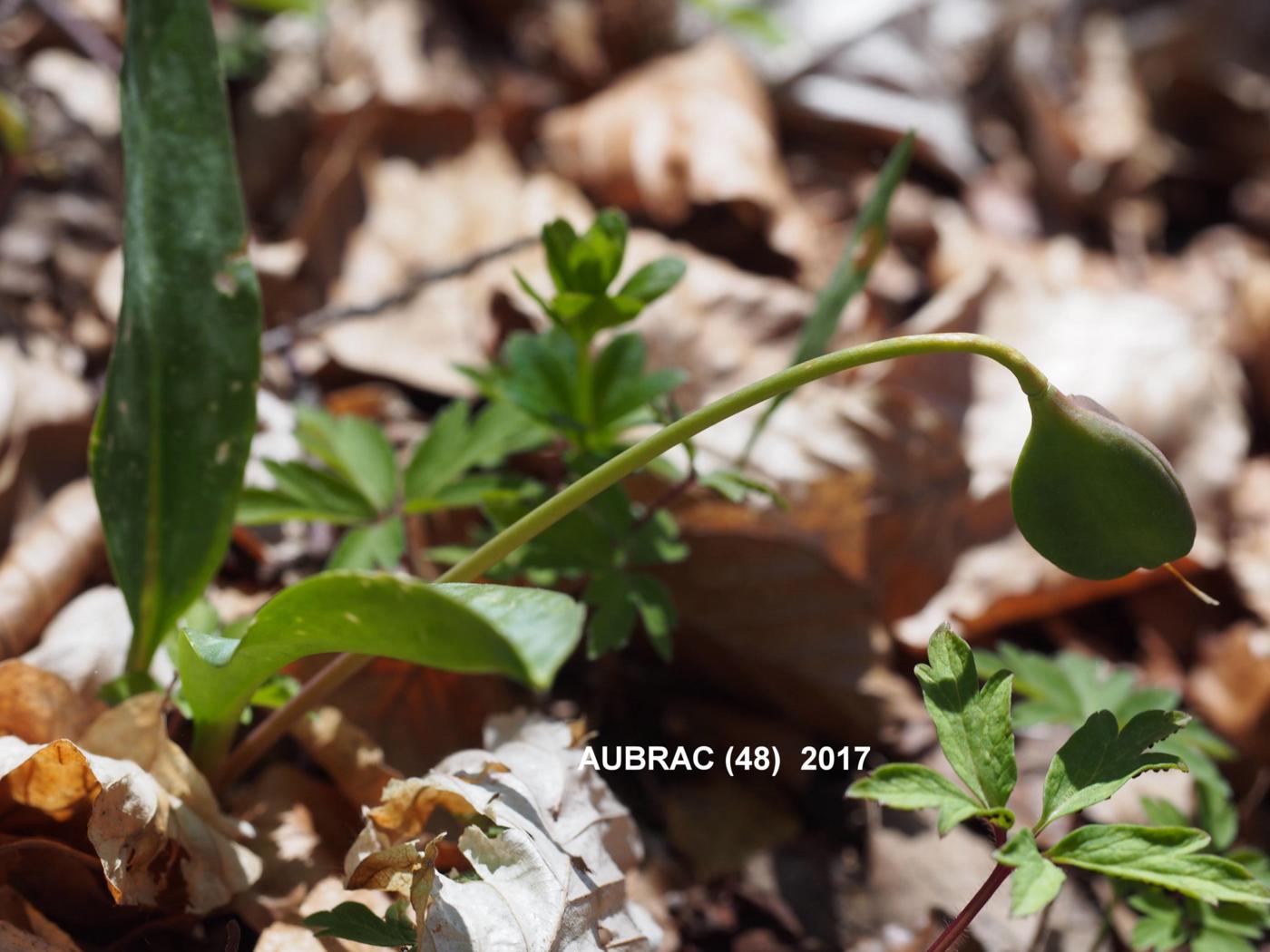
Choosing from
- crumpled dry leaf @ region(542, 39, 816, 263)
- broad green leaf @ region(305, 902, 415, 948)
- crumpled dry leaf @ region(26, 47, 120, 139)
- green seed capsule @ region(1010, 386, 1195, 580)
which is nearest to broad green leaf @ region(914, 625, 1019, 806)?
green seed capsule @ region(1010, 386, 1195, 580)

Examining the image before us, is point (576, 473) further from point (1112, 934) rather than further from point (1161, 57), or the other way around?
point (1161, 57)

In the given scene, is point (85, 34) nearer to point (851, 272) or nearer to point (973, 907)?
point (851, 272)

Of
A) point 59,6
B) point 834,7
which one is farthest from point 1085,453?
point 834,7

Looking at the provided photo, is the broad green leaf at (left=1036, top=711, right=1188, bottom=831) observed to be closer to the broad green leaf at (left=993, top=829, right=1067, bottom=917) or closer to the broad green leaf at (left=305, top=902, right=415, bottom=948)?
the broad green leaf at (left=993, top=829, right=1067, bottom=917)

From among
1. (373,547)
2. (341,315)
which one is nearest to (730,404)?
(373,547)

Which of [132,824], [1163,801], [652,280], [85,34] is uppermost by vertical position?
[85,34]

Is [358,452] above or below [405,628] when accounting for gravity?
below
